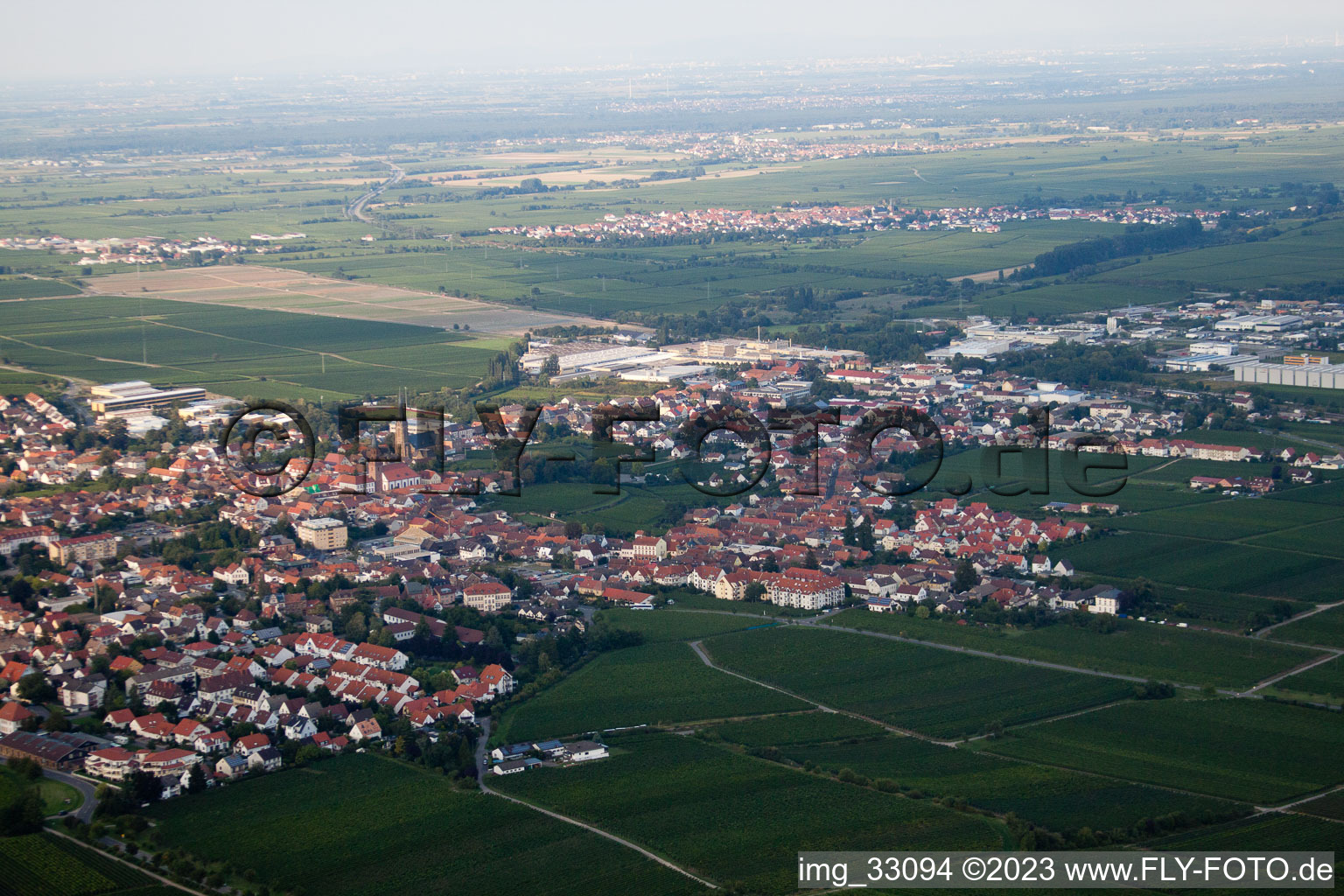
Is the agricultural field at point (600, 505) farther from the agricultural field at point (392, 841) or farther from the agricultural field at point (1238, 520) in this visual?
the agricultural field at point (392, 841)

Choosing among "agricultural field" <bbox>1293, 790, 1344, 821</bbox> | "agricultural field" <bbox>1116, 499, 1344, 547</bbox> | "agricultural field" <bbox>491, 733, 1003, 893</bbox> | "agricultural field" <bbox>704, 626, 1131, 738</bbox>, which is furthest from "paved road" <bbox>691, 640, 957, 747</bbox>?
"agricultural field" <bbox>1116, 499, 1344, 547</bbox>

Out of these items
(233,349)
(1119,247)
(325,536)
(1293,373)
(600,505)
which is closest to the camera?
(325,536)

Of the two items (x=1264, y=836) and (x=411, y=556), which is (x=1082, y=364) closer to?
(x=411, y=556)

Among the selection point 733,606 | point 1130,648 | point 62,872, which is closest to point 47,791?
point 62,872

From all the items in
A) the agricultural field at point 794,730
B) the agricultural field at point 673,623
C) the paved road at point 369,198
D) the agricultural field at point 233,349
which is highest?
the paved road at point 369,198

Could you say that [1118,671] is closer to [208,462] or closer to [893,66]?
[208,462]

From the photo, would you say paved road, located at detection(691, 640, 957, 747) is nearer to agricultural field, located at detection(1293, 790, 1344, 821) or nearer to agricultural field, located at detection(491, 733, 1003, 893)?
agricultural field, located at detection(491, 733, 1003, 893)

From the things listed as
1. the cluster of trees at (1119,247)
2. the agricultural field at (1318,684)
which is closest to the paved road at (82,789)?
the agricultural field at (1318,684)
